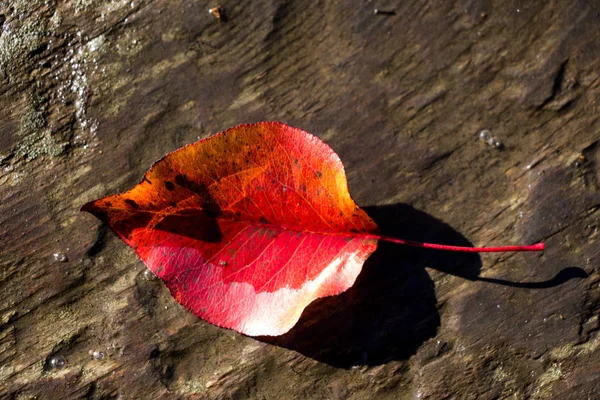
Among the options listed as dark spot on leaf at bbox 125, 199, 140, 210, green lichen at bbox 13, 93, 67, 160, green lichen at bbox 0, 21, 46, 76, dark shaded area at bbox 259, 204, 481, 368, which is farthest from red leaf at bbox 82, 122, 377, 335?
green lichen at bbox 0, 21, 46, 76

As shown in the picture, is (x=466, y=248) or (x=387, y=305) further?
(x=387, y=305)

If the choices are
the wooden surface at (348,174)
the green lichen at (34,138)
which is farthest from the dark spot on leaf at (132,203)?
the green lichen at (34,138)

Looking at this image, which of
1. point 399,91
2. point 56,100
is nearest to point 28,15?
point 56,100

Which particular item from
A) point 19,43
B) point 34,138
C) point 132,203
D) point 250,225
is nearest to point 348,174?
point 250,225

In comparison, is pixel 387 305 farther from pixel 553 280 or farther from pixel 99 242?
pixel 99 242

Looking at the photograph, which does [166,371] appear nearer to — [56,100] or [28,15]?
[56,100]

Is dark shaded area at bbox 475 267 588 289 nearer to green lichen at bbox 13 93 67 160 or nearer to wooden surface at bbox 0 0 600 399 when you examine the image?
wooden surface at bbox 0 0 600 399
